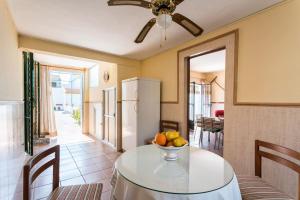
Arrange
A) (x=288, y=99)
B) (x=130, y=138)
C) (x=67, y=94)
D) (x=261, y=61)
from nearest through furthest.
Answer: (x=288, y=99), (x=261, y=61), (x=130, y=138), (x=67, y=94)

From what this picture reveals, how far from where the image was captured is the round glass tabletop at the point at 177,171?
92cm

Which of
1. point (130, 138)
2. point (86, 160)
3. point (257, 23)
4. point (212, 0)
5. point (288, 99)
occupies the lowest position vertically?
point (86, 160)

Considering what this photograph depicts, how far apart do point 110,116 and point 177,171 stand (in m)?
3.35

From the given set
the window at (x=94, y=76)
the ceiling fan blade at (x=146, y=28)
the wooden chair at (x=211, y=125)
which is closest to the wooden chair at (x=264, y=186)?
the ceiling fan blade at (x=146, y=28)

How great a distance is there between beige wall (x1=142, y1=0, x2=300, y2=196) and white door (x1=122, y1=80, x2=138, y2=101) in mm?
1659

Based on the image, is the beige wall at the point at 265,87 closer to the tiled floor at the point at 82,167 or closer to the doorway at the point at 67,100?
the tiled floor at the point at 82,167

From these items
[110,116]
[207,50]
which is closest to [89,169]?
[110,116]

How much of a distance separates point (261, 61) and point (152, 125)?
2194 mm

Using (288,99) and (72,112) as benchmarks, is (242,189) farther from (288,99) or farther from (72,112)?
(72,112)

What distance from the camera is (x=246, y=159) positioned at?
6.59 feet

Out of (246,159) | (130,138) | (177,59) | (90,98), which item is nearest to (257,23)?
(177,59)

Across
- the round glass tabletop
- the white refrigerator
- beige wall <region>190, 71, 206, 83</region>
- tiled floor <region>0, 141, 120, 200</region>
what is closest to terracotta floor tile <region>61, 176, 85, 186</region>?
tiled floor <region>0, 141, 120, 200</region>

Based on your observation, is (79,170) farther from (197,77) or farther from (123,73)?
(197,77)

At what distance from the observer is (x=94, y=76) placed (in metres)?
5.24
